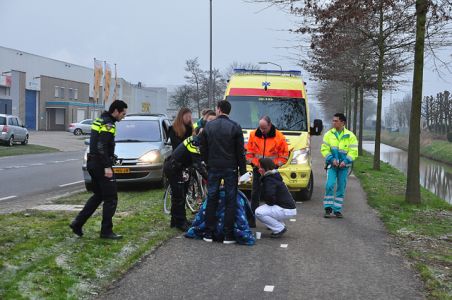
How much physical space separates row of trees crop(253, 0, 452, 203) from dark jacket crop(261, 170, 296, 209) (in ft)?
14.3

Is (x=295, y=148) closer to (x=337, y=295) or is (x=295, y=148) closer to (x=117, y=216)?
(x=117, y=216)

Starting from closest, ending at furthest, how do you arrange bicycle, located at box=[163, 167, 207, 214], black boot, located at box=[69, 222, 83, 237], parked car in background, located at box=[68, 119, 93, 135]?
1. black boot, located at box=[69, 222, 83, 237]
2. bicycle, located at box=[163, 167, 207, 214]
3. parked car in background, located at box=[68, 119, 93, 135]

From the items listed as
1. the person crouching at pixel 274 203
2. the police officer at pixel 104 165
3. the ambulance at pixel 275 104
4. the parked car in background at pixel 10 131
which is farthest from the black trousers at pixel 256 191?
the parked car in background at pixel 10 131

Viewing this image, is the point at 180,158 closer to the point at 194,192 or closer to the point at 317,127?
the point at 194,192

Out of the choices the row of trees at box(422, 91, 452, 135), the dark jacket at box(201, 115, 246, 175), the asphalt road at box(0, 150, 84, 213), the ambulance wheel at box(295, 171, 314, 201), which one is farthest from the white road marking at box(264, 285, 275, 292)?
the row of trees at box(422, 91, 452, 135)

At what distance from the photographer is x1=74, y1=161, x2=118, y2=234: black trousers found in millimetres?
6840

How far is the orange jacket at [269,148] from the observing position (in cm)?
895

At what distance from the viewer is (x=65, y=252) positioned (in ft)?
20.4

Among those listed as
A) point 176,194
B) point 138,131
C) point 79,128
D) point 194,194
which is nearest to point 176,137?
point 194,194

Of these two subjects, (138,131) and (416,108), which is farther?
(138,131)

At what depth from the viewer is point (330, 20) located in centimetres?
1194

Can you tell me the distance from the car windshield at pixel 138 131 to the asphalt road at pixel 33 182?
1851 mm

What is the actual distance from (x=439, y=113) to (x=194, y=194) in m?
48.1

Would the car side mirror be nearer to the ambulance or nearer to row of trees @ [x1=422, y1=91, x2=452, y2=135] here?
the ambulance
